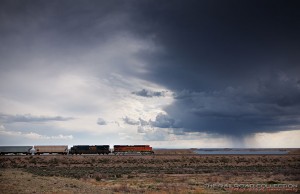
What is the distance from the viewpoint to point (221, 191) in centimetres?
3080

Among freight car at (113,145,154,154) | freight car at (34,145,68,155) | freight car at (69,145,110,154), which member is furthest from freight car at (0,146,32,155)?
freight car at (113,145,154,154)

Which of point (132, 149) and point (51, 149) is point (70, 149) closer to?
point (51, 149)

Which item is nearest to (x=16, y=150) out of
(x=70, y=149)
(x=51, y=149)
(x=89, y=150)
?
(x=51, y=149)

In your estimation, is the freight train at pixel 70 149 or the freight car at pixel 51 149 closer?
the freight train at pixel 70 149

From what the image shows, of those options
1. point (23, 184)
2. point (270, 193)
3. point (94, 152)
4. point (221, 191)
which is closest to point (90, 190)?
point (23, 184)

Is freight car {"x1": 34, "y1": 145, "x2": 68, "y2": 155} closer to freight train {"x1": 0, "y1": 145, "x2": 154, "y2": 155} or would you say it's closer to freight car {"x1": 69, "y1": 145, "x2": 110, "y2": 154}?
freight train {"x1": 0, "y1": 145, "x2": 154, "y2": 155}

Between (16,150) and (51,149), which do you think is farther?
(51,149)

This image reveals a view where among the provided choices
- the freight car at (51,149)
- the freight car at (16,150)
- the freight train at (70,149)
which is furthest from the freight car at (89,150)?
the freight car at (16,150)

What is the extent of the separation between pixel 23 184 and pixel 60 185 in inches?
139

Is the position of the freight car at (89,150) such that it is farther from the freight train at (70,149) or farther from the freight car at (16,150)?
the freight car at (16,150)

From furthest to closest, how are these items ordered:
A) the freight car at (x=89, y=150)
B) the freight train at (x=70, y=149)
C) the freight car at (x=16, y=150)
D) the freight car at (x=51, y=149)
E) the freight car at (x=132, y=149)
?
the freight car at (x=132, y=149) → the freight car at (x=89, y=150) → the freight car at (x=51, y=149) → the freight train at (x=70, y=149) → the freight car at (x=16, y=150)

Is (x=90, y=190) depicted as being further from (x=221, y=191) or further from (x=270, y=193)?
(x=270, y=193)

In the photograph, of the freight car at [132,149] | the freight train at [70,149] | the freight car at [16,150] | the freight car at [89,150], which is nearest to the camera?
the freight car at [16,150]

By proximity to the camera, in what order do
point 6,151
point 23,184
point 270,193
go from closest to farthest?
point 270,193
point 23,184
point 6,151
